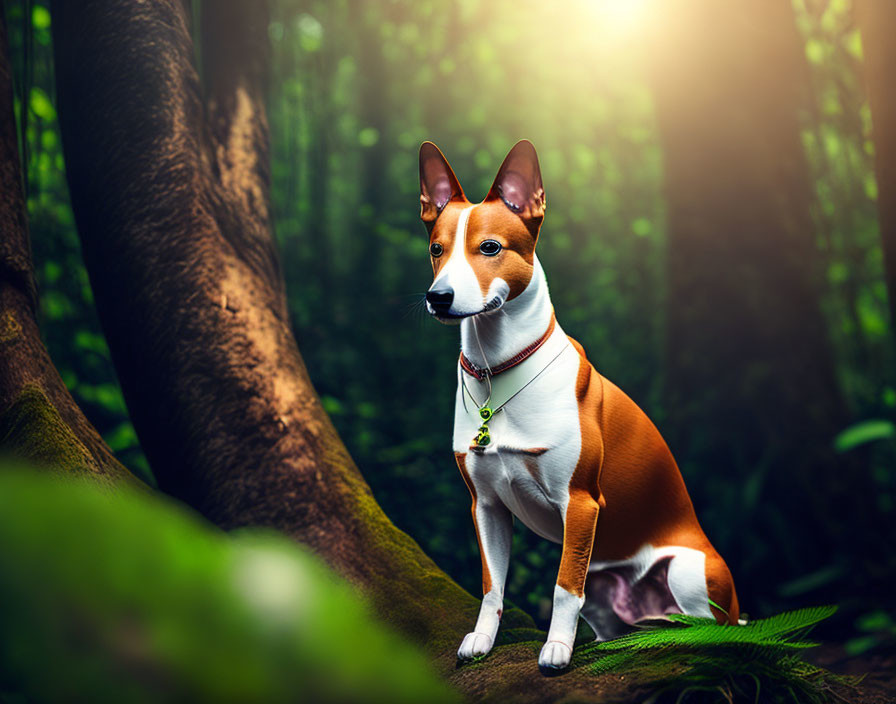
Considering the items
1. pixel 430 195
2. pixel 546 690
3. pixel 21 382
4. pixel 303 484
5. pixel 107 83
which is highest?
pixel 107 83

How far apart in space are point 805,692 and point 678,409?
3.15m

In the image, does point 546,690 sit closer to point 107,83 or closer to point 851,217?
point 107,83

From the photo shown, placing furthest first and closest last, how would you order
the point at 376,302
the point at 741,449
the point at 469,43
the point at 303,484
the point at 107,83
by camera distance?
the point at 469,43
the point at 376,302
the point at 741,449
the point at 107,83
the point at 303,484

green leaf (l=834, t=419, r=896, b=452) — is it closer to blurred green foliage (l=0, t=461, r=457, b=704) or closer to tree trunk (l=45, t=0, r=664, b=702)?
tree trunk (l=45, t=0, r=664, b=702)

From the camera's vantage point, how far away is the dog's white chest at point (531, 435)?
7.89ft

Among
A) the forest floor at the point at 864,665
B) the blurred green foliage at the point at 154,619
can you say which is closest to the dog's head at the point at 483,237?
the blurred green foliage at the point at 154,619

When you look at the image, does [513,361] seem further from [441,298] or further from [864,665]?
[864,665]

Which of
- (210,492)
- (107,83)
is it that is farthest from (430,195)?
(107,83)

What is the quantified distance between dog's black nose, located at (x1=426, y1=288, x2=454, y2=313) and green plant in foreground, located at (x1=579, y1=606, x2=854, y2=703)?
1.19 m

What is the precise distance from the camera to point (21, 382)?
2.70m

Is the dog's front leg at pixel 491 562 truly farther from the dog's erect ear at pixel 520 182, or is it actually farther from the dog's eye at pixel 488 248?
the dog's erect ear at pixel 520 182

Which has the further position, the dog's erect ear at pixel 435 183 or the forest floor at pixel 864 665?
the forest floor at pixel 864 665

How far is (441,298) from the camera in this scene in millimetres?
2229

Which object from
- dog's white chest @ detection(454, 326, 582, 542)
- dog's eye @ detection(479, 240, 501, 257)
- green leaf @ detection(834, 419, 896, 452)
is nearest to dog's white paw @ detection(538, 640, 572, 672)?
dog's white chest @ detection(454, 326, 582, 542)
